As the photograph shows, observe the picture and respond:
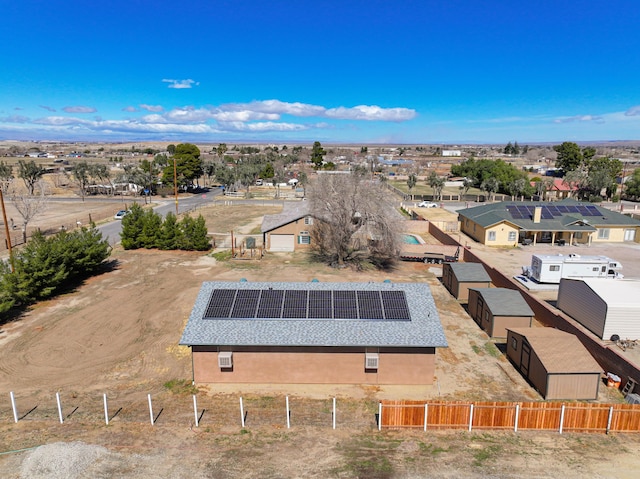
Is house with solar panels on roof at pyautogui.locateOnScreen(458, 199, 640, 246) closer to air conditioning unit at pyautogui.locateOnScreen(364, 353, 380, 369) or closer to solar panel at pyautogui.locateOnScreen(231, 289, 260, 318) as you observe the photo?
air conditioning unit at pyautogui.locateOnScreen(364, 353, 380, 369)

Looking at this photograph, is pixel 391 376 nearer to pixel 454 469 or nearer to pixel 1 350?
pixel 454 469

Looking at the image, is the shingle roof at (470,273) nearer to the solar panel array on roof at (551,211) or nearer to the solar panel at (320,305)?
the solar panel at (320,305)

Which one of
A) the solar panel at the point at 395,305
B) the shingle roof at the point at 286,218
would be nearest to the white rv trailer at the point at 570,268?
the solar panel at the point at 395,305

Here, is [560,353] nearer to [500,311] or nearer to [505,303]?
[500,311]

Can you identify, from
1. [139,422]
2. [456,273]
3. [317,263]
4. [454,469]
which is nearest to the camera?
[454,469]

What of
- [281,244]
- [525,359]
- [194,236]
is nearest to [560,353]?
[525,359]

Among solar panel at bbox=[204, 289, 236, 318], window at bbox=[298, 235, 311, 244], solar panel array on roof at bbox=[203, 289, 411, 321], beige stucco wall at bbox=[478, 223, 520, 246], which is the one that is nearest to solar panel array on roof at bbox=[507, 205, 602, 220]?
beige stucco wall at bbox=[478, 223, 520, 246]

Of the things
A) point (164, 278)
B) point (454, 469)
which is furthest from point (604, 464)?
point (164, 278)
